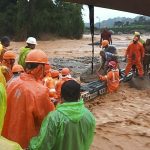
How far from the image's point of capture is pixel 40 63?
13.5 ft

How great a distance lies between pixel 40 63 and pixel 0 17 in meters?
36.6

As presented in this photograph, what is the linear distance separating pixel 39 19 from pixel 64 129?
115 feet

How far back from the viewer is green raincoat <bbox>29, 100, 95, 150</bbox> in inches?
136

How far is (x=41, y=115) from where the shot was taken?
12.8 feet

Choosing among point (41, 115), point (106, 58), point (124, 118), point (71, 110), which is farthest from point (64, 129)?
point (106, 58)

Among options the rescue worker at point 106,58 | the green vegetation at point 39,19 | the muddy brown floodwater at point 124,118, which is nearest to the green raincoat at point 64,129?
the muddy brown floodwater at point 124,118

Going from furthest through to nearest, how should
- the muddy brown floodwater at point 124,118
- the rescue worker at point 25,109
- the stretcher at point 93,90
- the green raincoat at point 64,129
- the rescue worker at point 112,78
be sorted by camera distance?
the rescue worker at point 112,78, the stretcher at point 93,90, the muddy brown floodwater at point 124,118, the rescue worker at point 25,109, the green raincoat at point 64,129

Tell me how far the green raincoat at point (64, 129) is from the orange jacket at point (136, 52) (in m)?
9.73

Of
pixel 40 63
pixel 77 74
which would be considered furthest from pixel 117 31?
pixel 40 63

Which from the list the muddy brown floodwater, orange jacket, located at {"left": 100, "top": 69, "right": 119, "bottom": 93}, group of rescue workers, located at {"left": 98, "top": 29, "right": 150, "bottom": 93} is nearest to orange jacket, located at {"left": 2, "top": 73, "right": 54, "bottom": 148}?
the muddy brown floodwater

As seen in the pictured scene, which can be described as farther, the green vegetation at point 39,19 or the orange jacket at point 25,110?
the green vegetation at point 39,19

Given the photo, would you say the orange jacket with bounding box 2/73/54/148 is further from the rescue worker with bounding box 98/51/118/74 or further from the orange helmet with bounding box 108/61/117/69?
the rescue worker with bounding box 98/51/118/74

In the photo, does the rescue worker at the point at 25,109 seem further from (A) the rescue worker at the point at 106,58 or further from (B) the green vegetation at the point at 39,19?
(B) the green vegetation at the point at 39,19

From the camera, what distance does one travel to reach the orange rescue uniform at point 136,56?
13117 millimetres
